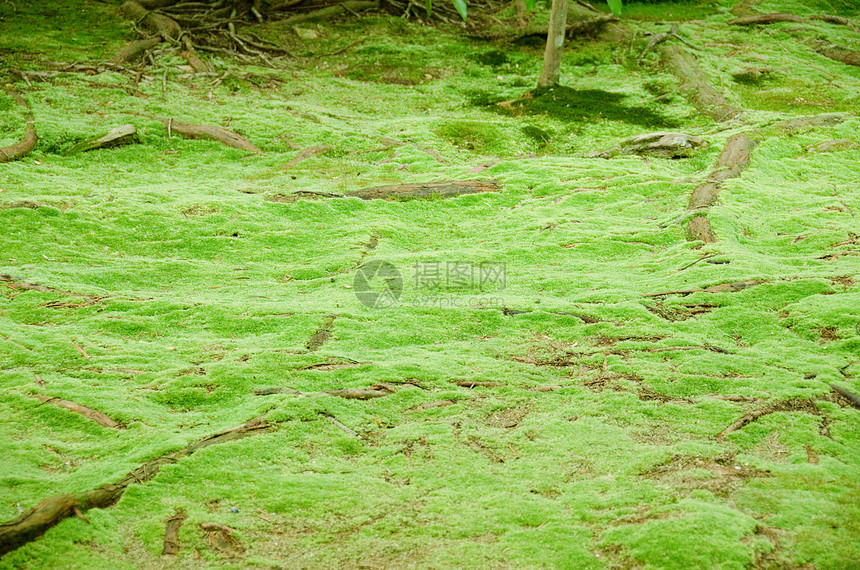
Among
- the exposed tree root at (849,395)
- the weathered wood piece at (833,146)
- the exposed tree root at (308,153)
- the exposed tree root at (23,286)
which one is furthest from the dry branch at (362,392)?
the weathered wood piece at (833,146)

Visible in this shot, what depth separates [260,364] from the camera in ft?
14.8

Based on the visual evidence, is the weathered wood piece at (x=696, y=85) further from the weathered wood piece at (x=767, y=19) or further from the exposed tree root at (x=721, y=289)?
the exposed tree root at (x=721, y=289)

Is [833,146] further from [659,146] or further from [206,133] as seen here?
[206,133]

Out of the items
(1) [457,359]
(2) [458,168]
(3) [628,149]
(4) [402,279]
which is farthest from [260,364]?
(3) [628,149]

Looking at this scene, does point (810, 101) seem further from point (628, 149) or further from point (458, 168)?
point (458, 168)

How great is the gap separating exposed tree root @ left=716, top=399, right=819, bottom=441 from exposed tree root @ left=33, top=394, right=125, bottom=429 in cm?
352

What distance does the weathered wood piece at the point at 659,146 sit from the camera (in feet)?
30.8

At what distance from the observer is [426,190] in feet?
27.8

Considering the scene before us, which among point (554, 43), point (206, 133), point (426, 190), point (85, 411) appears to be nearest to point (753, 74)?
point (554, 43)

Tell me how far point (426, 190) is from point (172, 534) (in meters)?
6.10

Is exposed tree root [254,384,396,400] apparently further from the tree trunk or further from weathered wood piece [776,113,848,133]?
the tree trunk

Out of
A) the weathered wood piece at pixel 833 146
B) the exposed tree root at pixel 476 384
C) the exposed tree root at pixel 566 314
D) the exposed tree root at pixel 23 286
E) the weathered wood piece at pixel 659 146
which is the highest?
the weathered wood piece at pixel 833 146

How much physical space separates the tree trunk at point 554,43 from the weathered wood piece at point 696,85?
242 cm

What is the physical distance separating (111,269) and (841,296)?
6326mm
